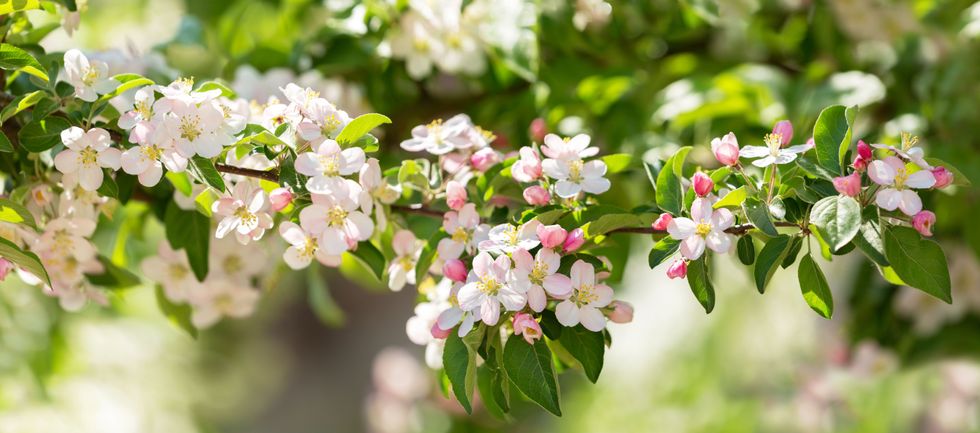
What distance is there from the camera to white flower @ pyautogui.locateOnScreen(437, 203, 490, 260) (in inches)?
20.1

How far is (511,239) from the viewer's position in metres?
0.47

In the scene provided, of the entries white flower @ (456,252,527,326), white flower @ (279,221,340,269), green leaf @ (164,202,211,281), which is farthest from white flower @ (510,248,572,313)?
green leaf @ (164,202,211,281)

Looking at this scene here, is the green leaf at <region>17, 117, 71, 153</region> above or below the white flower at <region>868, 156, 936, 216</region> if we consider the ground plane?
below

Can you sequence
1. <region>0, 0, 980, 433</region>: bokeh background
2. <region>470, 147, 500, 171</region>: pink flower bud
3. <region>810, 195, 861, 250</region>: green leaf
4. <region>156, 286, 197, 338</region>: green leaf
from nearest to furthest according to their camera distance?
<region>810, 195, 861, 250</region>: green leaf → <region>470, 147, 500, 171</region>: pink flower bud → <region>156, 286, 197, 338</region>: green leaf → <region>0, 0, 980, 433</region>: bokeh background

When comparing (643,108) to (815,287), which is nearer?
(815,287)

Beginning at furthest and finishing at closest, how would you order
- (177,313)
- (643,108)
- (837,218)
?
(643,108) < (177,313) < (837,218)

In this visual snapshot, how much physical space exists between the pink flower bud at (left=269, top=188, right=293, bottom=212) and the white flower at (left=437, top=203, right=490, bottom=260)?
80mm

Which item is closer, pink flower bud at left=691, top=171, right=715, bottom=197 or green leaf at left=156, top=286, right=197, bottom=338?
pink flower bud at left=691, top=171, right=715, bottom=197

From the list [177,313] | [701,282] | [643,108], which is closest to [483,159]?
[701,282]

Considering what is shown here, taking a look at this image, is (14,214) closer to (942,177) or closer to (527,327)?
(527,327)

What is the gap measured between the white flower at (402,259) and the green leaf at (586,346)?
10 centimetres

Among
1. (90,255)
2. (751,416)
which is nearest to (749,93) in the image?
(90,255)

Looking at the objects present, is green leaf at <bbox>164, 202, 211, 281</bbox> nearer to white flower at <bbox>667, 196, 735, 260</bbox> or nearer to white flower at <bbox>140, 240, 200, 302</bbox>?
white flower at <bbox>140, 240, 200, 302</bbox>

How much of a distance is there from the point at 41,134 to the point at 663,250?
31 cm
